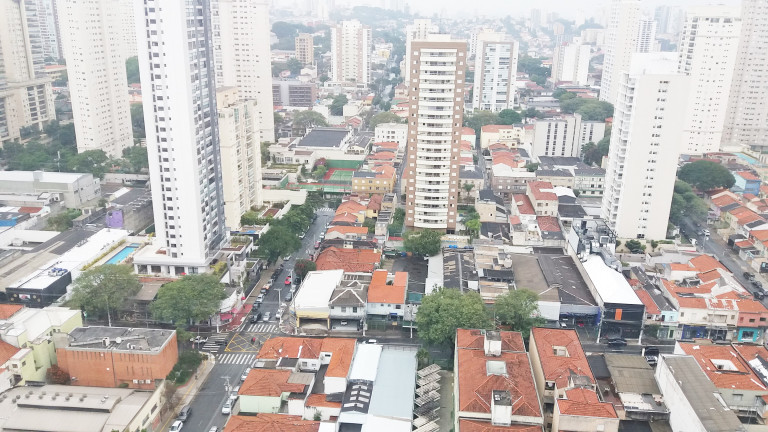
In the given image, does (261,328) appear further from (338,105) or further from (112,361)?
(338,105)

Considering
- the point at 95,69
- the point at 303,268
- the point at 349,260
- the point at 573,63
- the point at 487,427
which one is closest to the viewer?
the point at 487,427

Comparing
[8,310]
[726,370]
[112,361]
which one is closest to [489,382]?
[726,370]

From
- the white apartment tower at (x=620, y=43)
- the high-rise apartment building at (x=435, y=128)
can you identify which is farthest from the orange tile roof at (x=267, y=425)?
the white apartment tower at (x=620, y=43)

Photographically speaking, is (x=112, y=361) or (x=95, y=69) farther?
(x=95, y=69)

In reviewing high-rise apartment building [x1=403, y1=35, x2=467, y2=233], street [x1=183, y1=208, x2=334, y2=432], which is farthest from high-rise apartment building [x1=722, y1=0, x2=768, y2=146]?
street [x1=183, y1=208, x2=334, y2=432]

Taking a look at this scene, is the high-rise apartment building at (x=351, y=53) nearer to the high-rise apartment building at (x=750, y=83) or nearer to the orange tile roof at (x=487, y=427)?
the high-rise apartment building at (x=750, y=83)

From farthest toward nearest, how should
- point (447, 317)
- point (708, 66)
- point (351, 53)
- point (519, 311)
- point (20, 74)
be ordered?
point (351, 53) < point (20, 74) < point (708, 66) < point (519, 311) < point (447, 317)
